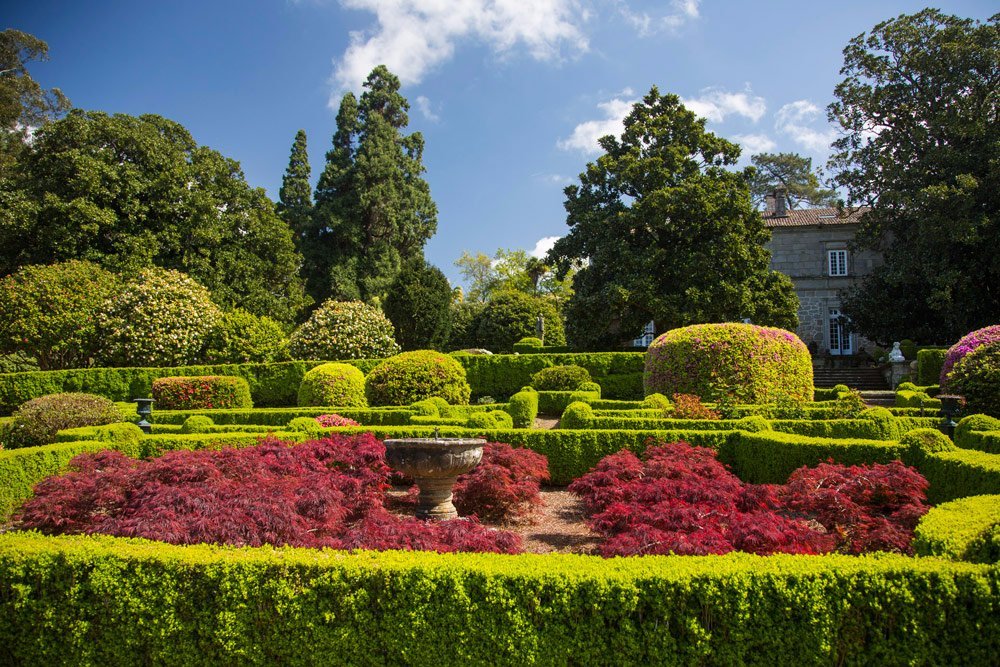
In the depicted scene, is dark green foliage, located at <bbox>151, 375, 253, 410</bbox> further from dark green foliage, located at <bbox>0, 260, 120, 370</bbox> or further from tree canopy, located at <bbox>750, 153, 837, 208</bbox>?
tree canopy, located at <bbox>750, 153, 837, 208</bbox>

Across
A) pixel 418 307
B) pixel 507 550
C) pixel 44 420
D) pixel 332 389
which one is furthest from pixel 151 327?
pixel 507 550

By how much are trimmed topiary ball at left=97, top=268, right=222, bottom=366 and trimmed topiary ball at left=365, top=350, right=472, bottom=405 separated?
27.3 feet

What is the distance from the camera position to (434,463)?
7.04 meters

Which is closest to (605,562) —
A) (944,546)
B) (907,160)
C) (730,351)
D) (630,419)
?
(944,546)

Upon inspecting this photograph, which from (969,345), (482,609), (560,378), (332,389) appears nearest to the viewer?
(482,609)

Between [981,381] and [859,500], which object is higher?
[981,381]

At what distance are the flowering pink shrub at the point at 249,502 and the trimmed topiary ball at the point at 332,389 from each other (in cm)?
749

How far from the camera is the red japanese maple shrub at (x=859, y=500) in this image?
218 inches

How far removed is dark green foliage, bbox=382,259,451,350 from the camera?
3114cm

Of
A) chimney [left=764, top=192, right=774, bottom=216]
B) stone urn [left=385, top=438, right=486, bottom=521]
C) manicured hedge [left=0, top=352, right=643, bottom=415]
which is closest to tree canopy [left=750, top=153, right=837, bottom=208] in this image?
chimney [left=764, top=192, right=774, bottom=216]

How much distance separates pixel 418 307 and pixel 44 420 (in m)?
20.9

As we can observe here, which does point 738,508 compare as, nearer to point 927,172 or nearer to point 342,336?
point 342,336

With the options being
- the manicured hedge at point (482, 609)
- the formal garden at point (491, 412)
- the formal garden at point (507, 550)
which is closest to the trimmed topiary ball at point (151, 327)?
the formal garden at point (491, 412)

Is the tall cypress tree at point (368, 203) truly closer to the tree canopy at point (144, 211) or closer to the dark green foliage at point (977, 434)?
the tree canopy at point (144, 211)
